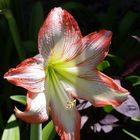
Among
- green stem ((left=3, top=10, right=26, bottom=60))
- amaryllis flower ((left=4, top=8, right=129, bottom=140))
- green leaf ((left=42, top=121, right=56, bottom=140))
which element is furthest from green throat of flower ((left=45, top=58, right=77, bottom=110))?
green stem ((left=3, top=10, right=26, bottom=60))

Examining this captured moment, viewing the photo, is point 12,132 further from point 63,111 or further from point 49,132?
point 63,111

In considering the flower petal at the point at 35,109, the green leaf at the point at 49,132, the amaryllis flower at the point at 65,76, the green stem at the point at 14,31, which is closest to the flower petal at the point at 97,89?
the amaryllis flower at the point at 65,76

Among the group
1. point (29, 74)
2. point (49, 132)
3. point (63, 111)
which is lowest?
point (49, 132)

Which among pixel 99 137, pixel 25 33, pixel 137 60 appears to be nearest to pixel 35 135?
pixel 99 137

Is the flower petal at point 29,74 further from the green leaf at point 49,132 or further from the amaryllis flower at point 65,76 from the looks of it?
the green leaf at point 49,132

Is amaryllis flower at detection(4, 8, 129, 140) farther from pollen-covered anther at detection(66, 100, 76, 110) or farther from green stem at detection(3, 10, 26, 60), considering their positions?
green stem at detection(3, 10, 26, 60)

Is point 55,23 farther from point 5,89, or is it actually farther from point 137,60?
point 5,89

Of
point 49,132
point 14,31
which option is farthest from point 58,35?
point 14,31

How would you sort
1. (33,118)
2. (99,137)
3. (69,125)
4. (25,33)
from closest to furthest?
(33,118) < (69,125) < (99,137) < (25,33)
